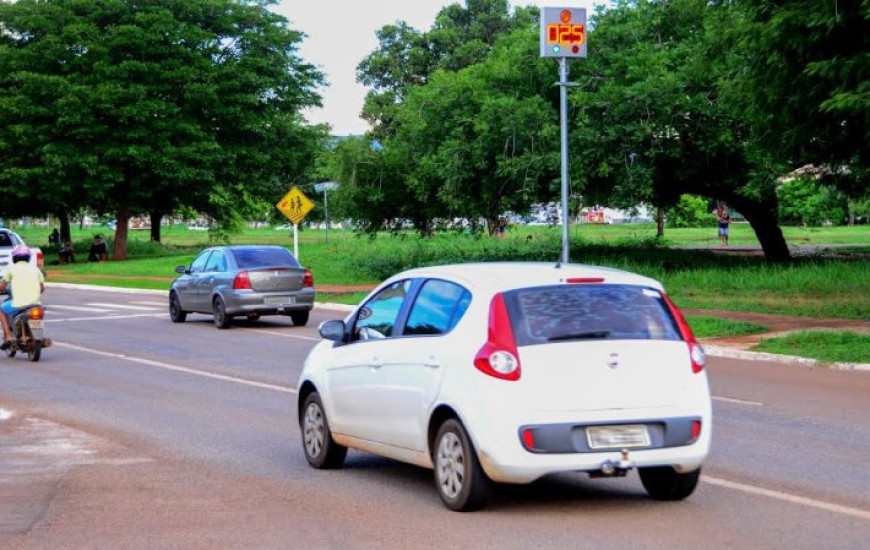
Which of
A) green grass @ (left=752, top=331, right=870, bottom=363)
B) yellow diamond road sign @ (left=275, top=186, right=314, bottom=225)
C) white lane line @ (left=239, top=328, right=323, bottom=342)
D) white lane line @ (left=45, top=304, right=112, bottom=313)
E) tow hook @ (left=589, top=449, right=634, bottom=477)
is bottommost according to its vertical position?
white lane line @ (left=45, top=304, right=112, bottom=313)

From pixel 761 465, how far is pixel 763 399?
15.0 feet

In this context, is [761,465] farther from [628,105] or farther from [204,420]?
[628,105]

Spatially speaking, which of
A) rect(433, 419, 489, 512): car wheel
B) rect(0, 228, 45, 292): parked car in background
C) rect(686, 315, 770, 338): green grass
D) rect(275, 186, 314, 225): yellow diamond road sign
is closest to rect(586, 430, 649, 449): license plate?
rect(433, 419, 489, 512): car wheel

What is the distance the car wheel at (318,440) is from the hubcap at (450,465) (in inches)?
68.1

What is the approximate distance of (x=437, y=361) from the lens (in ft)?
28.4

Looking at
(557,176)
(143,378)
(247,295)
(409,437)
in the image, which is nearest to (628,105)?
(557,176)

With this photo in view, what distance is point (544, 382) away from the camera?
27.0 ft

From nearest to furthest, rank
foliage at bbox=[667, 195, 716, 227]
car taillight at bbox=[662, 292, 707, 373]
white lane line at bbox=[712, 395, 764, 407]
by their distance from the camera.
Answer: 1. car taillight at bbox=[662, 292, 707, 373]
2. white lane line at bbox=[712, 395, 764, 407]
3. foliage at bbox=[667, 195, 716, 227]

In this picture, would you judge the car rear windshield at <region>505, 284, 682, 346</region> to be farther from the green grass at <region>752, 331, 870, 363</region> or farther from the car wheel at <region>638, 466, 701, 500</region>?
the green grass at <region>752, 331, 870, 363</region>

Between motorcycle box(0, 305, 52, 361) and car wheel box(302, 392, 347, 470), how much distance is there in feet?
33.7

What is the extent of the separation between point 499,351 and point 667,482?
58.0 inches

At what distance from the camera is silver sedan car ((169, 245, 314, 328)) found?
26.0 meters

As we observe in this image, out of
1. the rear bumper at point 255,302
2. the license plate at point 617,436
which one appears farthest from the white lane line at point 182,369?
the license plate at point 617,436

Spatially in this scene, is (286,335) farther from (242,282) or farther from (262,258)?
(262,258)
